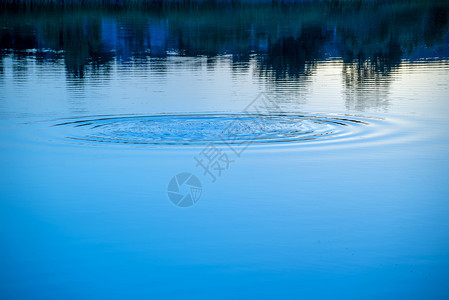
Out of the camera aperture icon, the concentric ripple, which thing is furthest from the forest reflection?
the camera aperture icon

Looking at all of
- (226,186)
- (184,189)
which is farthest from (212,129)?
(184,189)

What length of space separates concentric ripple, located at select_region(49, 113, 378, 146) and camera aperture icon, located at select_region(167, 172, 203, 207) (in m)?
3.02

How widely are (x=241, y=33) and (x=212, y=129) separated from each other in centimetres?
4715

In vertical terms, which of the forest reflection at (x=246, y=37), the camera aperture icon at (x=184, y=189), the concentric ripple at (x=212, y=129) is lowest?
the camera aperture icon at (x=184, y=189)

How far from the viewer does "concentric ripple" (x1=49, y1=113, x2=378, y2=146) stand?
1595 centimetres

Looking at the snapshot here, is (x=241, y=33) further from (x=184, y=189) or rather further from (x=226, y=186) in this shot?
(x=184, y=189)

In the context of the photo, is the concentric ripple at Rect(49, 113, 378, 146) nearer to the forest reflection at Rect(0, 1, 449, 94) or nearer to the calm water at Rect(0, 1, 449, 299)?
the calm water at Rect(0, 1, 449, 299)

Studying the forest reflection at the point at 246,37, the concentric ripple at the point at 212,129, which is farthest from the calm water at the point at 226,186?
the forest reflection at the point at 246,37

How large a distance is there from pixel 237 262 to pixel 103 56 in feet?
129

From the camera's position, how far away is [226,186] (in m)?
12.0

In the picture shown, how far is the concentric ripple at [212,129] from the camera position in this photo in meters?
16.0

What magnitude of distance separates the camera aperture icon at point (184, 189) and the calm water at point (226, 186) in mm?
74

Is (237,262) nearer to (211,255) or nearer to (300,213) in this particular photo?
(211,255)

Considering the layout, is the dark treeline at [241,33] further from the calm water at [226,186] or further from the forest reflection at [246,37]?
the calm water at [226,186]
